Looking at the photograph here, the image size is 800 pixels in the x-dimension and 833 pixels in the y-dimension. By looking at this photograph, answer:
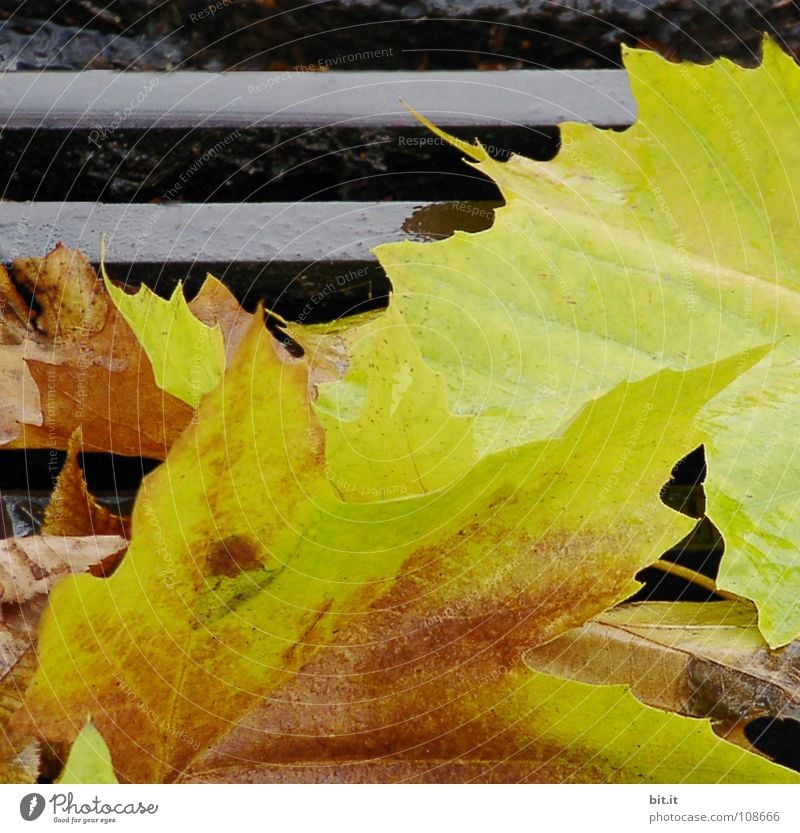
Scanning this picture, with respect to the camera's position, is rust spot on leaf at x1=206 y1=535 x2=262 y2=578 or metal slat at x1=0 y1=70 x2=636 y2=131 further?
metal slat at x1=0 y1=70 x2=636 y2=131

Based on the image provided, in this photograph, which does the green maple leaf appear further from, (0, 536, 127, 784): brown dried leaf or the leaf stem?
(0, 536, 127, 784): brown dried leaf

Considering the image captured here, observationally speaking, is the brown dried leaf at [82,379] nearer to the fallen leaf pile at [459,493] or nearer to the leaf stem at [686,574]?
the fallen leaf pile at [459,493]

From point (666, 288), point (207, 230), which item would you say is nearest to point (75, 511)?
point (207, 230)

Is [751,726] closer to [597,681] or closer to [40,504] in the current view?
[597,681]

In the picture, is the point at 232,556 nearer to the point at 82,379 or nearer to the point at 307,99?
the point at 82,379
